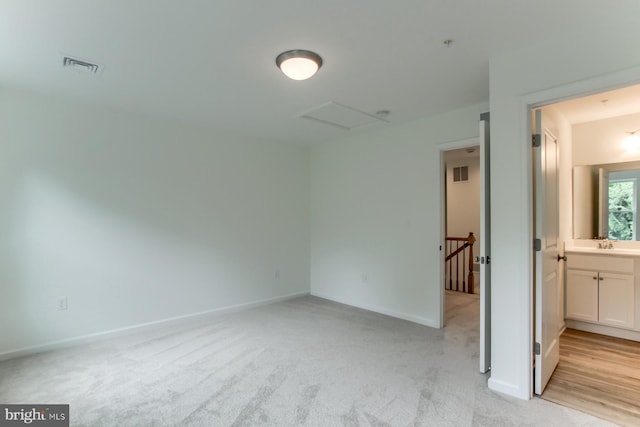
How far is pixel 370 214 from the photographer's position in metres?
4.51

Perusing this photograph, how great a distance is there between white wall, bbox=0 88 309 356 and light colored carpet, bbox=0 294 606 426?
0.43 metres

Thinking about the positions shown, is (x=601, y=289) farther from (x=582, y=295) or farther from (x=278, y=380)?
(x=278, y=380)

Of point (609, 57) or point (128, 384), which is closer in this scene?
point (609, 57)

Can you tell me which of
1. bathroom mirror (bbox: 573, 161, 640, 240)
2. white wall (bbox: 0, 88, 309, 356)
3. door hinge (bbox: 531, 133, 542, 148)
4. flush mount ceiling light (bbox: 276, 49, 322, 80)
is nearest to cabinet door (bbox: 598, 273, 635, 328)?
bathroom mirror (bbox: 573, 161, 640, 240)

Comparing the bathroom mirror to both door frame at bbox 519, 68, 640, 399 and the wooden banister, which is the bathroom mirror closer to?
the wooden banister

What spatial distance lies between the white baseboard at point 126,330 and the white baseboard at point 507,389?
3173mm

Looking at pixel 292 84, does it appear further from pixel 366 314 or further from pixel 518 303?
pixel 366 314

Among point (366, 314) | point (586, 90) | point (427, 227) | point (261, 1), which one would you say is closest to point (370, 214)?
point (427, 227)

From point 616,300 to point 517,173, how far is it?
2.38 meters

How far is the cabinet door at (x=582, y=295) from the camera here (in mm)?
3502

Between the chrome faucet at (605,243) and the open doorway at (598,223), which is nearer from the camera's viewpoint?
the open doorway at (598,223)

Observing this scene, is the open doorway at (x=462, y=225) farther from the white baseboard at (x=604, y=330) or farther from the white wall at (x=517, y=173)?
the white wall at (x=517, y=173)

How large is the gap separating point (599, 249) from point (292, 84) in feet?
12.9

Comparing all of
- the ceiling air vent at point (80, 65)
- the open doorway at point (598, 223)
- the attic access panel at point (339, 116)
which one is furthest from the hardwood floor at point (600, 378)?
the ceiling air vent at point (80, 65)
